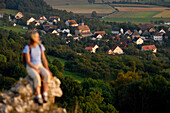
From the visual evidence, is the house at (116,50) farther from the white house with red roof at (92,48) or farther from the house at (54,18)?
the house at (54,18)

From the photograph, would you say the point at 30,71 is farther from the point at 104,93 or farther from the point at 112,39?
the point at 112,39

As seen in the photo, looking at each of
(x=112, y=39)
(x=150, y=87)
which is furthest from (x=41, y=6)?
(x=150, y=87)

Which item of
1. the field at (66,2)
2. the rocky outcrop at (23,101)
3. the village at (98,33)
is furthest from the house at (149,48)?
the field at (66,2)

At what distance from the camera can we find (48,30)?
110000mm

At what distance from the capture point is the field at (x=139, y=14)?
5566 inches

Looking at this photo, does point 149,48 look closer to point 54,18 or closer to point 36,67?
point 54,18

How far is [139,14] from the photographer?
491ft

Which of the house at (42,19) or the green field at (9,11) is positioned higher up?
the green field at (9,11)

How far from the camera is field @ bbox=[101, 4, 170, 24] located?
141375 millimetres

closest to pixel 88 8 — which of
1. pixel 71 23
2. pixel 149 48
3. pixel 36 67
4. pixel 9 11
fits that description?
pixel 71 23

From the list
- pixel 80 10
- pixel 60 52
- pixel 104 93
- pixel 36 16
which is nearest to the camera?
pixel 104 93

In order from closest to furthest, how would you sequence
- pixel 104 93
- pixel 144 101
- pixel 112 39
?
1. pixel 144 101
2. pixel 104 93
3. pixel 112 39

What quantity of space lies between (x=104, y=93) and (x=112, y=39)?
244 ft

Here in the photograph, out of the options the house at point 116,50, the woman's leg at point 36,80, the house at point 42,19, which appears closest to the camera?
the woman's leg at point 36,80
